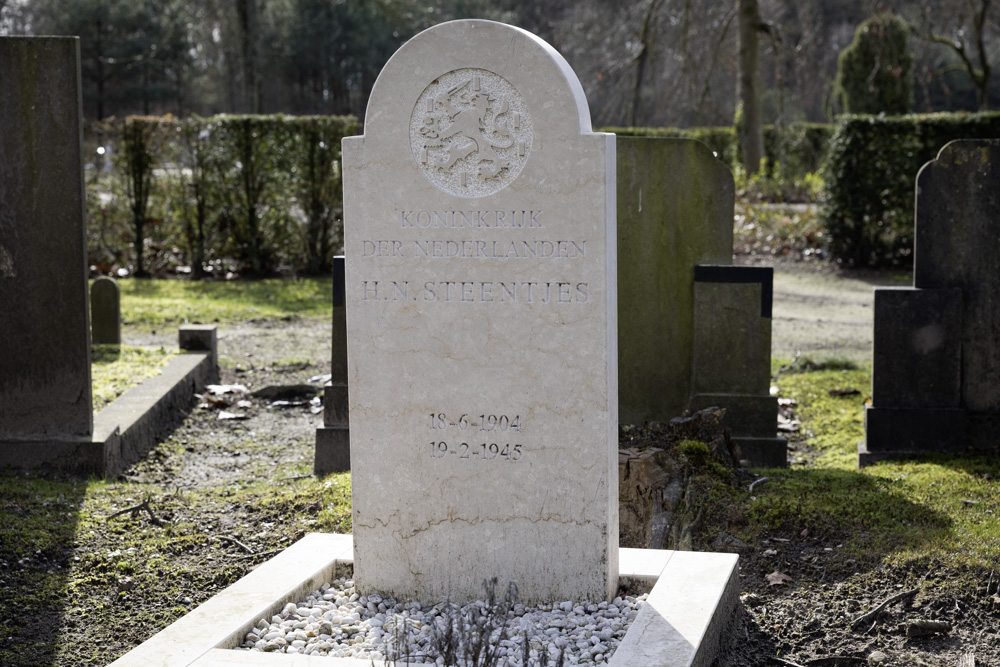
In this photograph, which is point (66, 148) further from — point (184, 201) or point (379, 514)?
point (184, 201)

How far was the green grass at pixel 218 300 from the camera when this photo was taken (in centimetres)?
1109

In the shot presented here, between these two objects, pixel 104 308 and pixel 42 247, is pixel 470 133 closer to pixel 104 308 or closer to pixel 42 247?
pixel 42 247

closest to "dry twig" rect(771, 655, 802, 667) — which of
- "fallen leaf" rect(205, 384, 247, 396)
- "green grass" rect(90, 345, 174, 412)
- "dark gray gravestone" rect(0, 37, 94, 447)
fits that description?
"dark gray gravestone" rect(0, 37, 94, 447)

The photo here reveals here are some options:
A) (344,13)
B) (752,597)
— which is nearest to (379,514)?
(752,597)

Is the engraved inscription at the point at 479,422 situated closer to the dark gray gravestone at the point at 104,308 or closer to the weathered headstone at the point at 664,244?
the weathered headstone at the point at 664,244

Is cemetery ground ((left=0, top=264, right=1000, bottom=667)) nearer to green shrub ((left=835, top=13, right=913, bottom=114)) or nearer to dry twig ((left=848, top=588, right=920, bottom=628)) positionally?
dry twig ((left=848, top=588, right=920, bottom=628))

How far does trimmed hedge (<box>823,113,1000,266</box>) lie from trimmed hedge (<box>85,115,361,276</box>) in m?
6.35

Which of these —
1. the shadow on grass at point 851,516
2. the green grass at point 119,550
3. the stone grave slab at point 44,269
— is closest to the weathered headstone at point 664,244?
the shadow on grass at point 851,516

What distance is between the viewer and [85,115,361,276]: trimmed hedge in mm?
13148

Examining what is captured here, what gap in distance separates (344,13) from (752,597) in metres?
31.2

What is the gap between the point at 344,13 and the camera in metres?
32.6

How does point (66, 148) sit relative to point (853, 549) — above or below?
above

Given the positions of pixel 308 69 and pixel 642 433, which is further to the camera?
pixel 308 69

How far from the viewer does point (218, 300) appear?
40.0 feet
